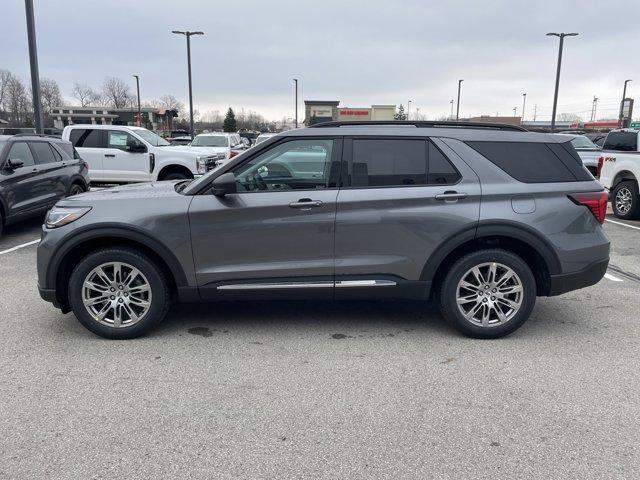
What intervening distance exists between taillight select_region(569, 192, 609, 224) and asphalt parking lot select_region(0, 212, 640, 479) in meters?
1.10

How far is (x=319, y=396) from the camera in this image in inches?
139

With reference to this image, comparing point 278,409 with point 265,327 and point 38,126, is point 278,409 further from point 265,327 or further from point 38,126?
point 38,126

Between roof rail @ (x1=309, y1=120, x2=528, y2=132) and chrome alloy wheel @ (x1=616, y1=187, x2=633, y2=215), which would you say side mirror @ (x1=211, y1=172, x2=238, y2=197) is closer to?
roof rail @ (x1=309, y1=120, x2=528, y2=132)


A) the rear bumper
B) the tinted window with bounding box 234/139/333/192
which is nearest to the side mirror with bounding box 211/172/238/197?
the tinted window with bounding box 234/139/333/192

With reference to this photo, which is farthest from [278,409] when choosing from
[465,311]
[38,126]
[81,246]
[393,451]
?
[38,126]

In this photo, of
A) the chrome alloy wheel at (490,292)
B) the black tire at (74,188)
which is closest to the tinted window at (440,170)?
the chrome alloy wheel at (490,292)

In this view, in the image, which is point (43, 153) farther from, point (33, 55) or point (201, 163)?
point (33, 55)

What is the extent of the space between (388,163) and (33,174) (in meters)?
7.19

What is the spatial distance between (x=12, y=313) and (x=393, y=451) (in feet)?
13.4

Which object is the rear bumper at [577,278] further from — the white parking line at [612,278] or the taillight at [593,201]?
the white parking line at [612,278]

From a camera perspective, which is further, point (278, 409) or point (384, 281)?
point (384, 281)

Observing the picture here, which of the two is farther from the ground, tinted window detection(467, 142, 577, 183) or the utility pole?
the utility pole

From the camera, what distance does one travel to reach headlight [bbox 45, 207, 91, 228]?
14.3 ft

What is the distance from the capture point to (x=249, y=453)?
114 inches
